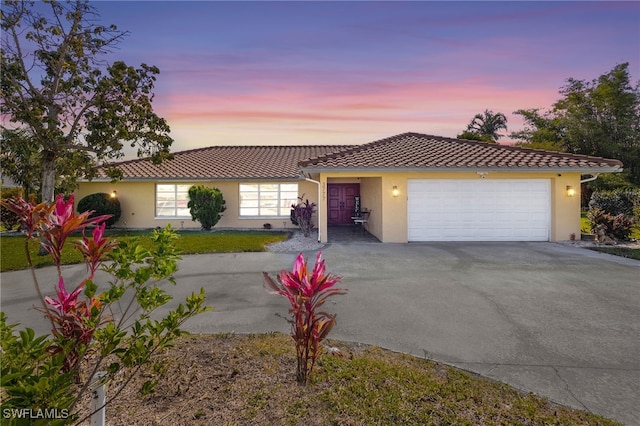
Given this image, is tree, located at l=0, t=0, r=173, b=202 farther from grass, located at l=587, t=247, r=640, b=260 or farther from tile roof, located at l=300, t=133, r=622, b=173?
grass, located at l=587, t=247, r=640, b=260

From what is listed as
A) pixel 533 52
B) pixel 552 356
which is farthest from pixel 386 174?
pixel 552 356

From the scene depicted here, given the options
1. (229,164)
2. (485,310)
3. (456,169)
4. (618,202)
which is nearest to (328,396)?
(485,310)

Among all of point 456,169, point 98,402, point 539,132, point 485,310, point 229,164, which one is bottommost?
point 485,310

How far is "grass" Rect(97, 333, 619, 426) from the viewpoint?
2.74 metres

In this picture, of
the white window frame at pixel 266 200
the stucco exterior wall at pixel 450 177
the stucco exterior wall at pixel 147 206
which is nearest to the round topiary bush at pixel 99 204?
the stucco exterior wall at pixel 147 206

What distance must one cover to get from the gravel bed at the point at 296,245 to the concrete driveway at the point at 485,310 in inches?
56.4

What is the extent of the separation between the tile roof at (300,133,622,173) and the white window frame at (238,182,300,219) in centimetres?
476

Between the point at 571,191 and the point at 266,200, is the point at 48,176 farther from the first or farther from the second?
the point at 571,191

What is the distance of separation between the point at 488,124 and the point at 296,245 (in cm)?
3466

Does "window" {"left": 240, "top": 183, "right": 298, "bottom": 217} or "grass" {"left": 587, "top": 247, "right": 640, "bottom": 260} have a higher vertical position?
"window" {"left": 240, "top": 183, "right": 298, "bottom": 217}

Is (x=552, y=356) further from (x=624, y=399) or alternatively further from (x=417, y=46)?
(x=417, y=46)

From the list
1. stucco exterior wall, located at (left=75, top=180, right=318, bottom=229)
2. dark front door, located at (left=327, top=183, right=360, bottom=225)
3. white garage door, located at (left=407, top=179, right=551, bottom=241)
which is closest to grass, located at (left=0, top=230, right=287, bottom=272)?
stucco exterior wall, located at (left=75, top=180, right=318, bottom=229)

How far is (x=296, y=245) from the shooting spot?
12.2 metres

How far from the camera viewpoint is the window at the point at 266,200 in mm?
17453
